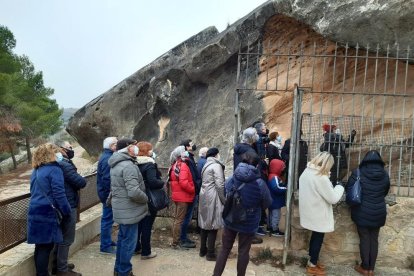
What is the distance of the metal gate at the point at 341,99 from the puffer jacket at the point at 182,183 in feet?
4.22

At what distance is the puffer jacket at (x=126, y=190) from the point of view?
192 inches

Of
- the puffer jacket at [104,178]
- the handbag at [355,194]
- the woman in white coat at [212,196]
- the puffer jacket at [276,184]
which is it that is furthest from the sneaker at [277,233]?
the puffer jacket at [104,178]

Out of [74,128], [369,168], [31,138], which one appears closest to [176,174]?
[369,168]

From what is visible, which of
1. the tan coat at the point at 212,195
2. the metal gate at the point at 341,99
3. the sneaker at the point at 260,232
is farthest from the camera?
the sneaker at the point at 260,232

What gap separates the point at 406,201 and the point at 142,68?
782cm

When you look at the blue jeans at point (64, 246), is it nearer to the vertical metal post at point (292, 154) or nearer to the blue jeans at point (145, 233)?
Result: the blue jeans at point (145, 233)

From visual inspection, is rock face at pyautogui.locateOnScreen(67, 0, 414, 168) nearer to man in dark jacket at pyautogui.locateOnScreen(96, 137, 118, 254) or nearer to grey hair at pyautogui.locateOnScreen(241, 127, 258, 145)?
grey hair at pyautogui.locateOnScreen(241, 127, 258, 145)

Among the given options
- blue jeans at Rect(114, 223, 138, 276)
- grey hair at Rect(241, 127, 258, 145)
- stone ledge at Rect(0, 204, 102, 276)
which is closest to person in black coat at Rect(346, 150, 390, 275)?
grey hair at Rect(241, 127, 258, 145)

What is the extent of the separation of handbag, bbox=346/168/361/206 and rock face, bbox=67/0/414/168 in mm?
2946

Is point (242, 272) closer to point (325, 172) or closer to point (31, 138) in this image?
point (325, 172)

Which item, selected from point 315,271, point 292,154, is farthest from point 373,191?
point 315,271

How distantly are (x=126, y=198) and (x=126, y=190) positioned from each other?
4.0 inches

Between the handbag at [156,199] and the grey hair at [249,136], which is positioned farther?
the grey hair at [249,136]

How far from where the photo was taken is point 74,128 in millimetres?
12203
